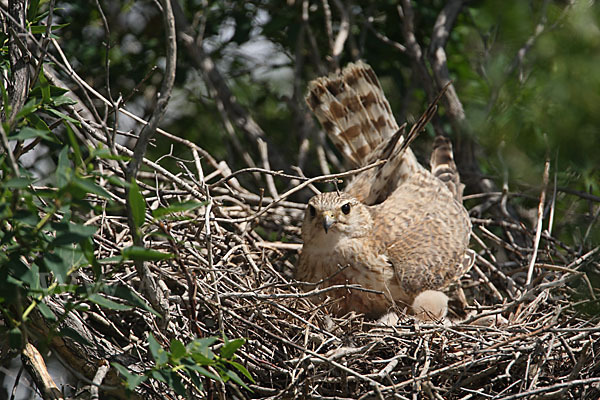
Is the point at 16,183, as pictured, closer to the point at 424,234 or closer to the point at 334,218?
the point at 334,218

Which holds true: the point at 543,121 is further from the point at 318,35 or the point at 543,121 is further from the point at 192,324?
the point at 318,35

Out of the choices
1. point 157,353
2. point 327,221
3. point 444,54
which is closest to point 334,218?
point 327,221

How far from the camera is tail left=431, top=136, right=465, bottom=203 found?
465cm

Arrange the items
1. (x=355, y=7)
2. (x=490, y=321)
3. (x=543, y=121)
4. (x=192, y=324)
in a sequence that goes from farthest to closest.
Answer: (x=355, y=7) → (x=490, y=321) → (x=192, y=324) → (x=543, y=121)

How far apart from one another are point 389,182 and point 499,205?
839 mm

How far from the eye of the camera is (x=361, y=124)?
4750 mm

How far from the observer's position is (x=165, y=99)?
2111 mm

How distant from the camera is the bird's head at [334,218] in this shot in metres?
3.98

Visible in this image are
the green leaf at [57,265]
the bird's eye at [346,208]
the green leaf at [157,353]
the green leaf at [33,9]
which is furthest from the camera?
the bird's eye at [346,208]

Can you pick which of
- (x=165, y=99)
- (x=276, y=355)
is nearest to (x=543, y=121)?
(x=165, y=99)

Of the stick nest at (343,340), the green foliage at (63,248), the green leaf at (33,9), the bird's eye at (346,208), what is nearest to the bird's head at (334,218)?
the bird's eye at (346,208)

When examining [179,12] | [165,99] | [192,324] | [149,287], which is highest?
[165,99]

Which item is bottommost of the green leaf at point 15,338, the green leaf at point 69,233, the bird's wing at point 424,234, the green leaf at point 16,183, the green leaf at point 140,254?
the bird's wing at point 424,234

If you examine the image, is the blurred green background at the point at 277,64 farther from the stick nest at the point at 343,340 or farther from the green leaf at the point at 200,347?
the green leaf at the point at 200,347
